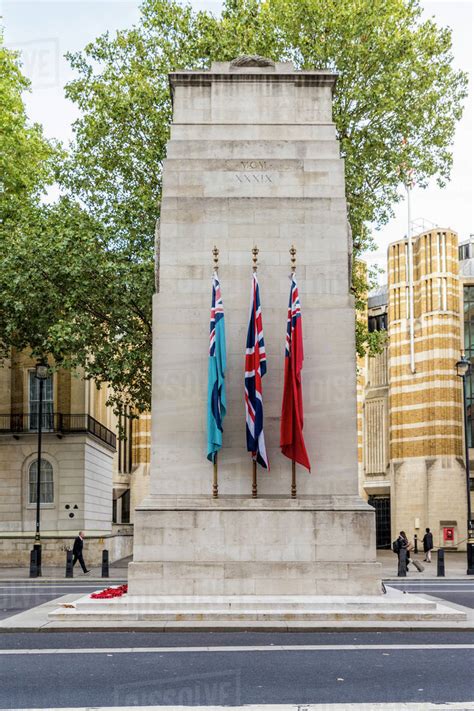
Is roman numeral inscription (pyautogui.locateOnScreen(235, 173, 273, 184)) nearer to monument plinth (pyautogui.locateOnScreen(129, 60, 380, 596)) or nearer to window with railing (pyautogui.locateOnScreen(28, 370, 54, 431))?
monument plinth (pyautogui.locateOnScreen(129, 60, 380, 596))

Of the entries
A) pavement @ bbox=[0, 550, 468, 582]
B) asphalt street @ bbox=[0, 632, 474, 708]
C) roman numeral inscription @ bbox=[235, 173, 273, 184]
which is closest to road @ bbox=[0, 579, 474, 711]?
asphalt street @ bbox=[0, 632, 474, 708]

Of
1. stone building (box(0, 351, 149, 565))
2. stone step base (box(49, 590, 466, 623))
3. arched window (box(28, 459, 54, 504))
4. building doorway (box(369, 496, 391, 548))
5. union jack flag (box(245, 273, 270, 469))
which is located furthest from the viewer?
building doorway (box(369, 496, 391, 548))

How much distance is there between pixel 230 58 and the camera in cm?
3488

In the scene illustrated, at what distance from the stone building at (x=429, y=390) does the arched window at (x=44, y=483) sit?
21.6 metres

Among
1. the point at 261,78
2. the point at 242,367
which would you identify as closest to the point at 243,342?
the point at 242,367

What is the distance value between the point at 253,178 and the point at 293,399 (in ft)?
15.4

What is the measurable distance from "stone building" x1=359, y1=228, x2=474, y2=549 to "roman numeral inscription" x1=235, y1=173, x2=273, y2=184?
37880mm

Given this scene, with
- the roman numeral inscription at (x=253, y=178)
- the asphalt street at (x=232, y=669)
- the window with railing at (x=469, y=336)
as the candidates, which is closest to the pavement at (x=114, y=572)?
the roman numeral inscription at (x=253, y=178)

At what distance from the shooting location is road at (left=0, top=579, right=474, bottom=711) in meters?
10.6

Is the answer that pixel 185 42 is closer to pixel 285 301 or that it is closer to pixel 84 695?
pixel 285 301

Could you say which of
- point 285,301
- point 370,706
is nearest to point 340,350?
point 285,301

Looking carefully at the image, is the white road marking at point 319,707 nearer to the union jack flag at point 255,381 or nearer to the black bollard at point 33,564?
the union jack flag at point 255,381

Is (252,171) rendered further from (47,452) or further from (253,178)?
(47,452)

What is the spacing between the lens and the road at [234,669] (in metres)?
10.6
